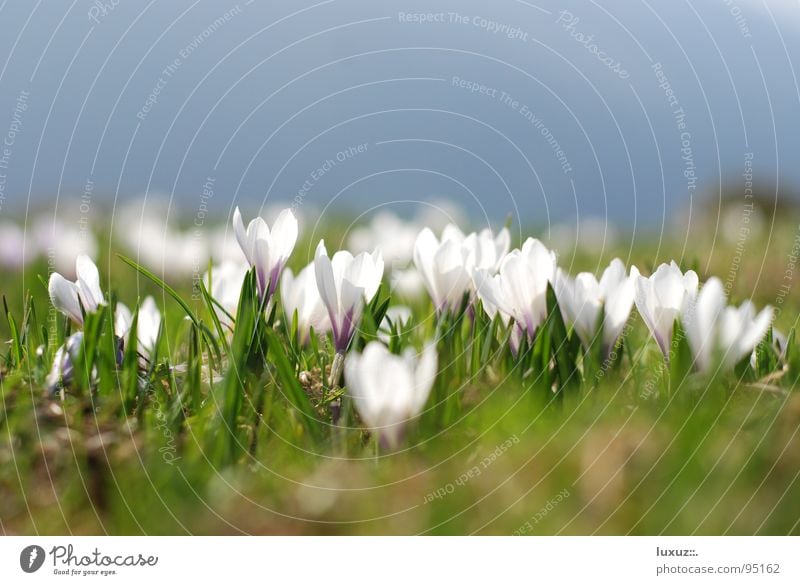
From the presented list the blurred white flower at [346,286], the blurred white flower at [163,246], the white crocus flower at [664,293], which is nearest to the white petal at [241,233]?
the blurred white flower at [346,286]

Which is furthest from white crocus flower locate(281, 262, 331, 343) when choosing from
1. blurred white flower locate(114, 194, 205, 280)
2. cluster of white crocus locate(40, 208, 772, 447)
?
blurred white flower locate(114, 194, 205, 280)

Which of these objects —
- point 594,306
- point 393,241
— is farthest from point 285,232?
point 393,241

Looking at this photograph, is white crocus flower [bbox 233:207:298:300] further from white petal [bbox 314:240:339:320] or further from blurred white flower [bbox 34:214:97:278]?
blurred white flower [bbox 34:214:97:278]

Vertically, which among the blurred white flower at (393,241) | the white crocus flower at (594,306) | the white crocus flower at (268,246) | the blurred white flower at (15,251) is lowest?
the white crocus flower at (594,306)

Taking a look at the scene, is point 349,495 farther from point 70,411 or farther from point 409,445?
point 70,411

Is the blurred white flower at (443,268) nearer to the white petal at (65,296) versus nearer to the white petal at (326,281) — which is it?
the white petal at (326,281)
